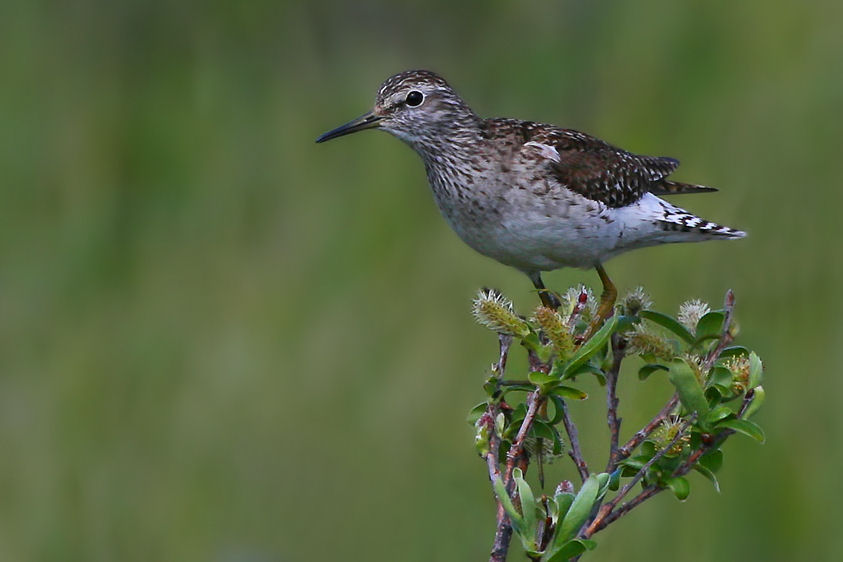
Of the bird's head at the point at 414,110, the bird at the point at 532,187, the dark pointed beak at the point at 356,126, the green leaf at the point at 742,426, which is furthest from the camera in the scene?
the bird's head at the point at 414,110

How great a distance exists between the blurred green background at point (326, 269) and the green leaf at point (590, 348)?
2277mm

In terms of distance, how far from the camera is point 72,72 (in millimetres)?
8242

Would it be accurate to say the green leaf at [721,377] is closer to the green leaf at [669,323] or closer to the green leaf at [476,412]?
the green leaf at [669,323]

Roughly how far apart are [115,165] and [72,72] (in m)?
0.93

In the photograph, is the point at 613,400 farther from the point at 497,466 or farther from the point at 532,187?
the point at 532,187

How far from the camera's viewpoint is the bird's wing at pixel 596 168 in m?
5.40

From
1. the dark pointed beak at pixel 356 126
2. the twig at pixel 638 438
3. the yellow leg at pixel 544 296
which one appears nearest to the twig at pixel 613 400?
the twig at pixel 638 438

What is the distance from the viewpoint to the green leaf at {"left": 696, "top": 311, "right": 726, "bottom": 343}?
10.9 ft

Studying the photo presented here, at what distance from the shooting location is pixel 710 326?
334 centimetres

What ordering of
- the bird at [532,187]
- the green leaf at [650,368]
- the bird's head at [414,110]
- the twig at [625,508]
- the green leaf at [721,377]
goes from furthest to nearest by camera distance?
the bird's head at [414,110]
the bird at [532,187]
the green leaf at [650,368]
the green leaf at [721,377]
the twig at [625,508]

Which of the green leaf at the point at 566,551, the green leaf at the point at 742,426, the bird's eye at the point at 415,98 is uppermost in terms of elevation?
the bird's eye at the point at 415,98

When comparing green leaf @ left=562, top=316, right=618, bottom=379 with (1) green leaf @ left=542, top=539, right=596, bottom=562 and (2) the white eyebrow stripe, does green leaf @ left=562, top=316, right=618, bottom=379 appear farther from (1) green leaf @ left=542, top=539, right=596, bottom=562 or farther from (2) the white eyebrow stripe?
(2) the white eyebrow stripe

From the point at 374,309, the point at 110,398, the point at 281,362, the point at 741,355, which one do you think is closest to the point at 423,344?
the point at 374,309

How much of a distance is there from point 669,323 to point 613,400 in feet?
1.05
